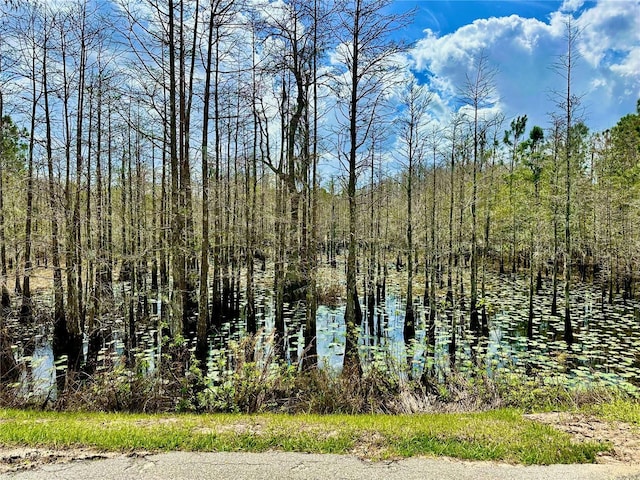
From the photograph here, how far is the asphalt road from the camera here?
296cm

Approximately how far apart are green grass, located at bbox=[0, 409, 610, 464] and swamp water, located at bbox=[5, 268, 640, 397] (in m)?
2.06

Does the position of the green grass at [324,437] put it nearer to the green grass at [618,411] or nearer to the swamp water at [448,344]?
the green grass at [618,411]

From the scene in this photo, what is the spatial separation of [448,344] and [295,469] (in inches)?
338

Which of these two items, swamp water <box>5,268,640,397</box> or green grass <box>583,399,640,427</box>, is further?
swamp water <box>5,268,640,397</box>

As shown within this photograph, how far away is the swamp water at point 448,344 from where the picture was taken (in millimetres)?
7730

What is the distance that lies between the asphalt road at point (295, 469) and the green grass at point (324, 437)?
144 millimetres

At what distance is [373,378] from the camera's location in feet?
21.3

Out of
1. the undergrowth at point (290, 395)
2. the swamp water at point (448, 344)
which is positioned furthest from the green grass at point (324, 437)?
the swamp water at point (448, 344)

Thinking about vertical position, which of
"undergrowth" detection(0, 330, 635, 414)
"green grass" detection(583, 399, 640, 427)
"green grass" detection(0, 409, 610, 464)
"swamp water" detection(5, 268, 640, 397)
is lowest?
"swamp water" detection(5, 268, 640, 397)

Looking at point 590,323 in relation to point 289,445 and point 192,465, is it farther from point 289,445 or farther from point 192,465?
point 192,465

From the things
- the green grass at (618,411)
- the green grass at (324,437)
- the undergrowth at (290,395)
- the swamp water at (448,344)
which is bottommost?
the swamp water at (448,344)

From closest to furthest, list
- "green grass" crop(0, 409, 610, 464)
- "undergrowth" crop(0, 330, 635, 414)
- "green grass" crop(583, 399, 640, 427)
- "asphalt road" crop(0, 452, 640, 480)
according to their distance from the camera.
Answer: "asphalt road" crop(0, 452, 640, 480) → "green grass" crop(0, 409, 610, 464) → "green grass" crop(583, 399, 640, 427) → "undergrowth" crop(0, 330, 635, 414)

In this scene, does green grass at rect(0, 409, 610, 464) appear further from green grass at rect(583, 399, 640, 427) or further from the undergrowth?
the undergrowth

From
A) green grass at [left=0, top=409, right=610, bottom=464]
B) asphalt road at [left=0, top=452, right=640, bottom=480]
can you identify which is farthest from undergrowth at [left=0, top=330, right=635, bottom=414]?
asphalt road at [left=0, top=452, right=640, bottom=480]
